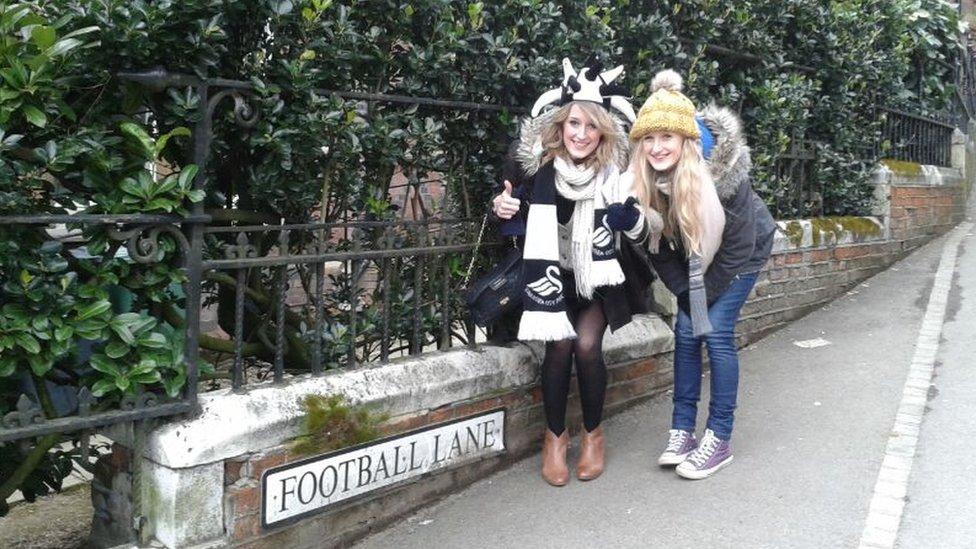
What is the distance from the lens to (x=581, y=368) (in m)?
4.04

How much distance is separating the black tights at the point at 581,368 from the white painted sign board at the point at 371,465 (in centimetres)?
27

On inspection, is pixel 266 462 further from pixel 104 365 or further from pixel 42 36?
pixel 42 36

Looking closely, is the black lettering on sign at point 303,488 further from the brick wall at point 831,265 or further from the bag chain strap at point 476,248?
the brick wall at point 831,265

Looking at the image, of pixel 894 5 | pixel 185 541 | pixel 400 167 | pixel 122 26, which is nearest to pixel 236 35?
pixel 122 26

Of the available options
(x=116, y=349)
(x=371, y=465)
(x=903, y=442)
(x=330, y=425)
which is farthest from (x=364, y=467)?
(x=903, y=442)

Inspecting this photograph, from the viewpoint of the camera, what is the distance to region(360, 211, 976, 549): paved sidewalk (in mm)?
3551

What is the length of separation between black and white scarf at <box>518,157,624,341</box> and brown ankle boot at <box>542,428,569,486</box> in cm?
52

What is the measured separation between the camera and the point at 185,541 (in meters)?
3.03

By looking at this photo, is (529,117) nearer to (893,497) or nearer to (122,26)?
(122,26)

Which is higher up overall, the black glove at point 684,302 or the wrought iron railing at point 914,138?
the wrought iron railing at point 914,138

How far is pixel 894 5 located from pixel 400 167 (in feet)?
19.5

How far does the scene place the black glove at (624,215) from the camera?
371cm

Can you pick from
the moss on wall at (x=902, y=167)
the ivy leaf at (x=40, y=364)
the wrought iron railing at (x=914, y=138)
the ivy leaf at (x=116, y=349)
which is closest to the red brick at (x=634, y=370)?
the ivy leaf at (x=116, y=349)

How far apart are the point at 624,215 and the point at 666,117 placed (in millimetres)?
462
